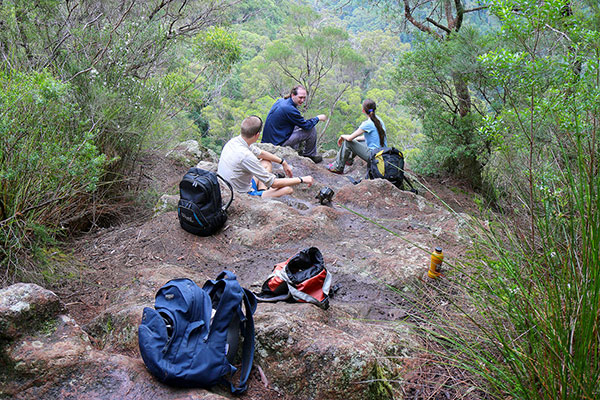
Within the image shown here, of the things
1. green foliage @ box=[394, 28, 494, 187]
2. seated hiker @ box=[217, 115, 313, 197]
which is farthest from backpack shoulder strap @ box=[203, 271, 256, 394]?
green foliage @ box=[394, 28, 494, 187]

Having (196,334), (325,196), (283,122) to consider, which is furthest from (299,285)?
(283,122)

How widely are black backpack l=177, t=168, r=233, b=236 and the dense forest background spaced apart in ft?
2.29

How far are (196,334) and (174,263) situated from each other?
5.85ft

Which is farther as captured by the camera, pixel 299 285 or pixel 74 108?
pixel 74 108

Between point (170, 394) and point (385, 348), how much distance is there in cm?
107

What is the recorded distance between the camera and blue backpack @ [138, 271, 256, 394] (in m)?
1.73

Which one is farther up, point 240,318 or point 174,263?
point 240,318

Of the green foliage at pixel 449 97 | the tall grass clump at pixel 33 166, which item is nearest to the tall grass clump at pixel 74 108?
the tall grass clump at pixel 33 166

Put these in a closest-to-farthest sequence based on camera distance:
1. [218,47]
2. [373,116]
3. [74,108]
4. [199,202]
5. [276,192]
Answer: [199,202] → [74,108] → [276,192] → [373,116] → [218,47]

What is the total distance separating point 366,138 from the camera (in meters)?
7.19

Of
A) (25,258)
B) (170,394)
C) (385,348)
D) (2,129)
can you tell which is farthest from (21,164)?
(385,348)

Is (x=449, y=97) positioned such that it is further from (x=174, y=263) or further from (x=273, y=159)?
(x=174, y=263)

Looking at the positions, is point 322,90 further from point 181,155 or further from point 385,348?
point 385,348

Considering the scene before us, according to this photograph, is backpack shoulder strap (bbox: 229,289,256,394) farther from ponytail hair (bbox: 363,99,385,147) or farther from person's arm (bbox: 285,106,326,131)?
person's arm (bbox: 285,106,326,131)
